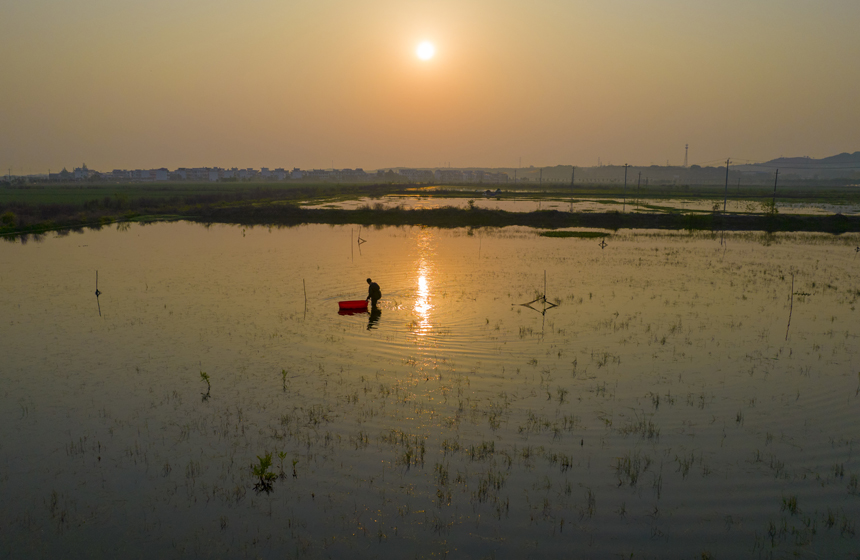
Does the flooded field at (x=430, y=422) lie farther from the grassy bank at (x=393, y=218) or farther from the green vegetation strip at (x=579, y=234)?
the grassy bank at (x=393, y=218)

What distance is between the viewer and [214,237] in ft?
126

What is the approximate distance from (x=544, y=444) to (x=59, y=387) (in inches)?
384

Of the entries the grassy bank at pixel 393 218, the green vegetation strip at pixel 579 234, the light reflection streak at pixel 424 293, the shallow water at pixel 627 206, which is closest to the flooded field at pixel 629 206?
the shallow water at pixel 627 206

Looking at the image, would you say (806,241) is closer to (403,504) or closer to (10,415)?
(403,504)

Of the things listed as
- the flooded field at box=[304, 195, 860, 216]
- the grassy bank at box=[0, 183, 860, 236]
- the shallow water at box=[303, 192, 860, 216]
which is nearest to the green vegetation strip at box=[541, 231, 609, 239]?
the grassy bank at box=[0, 183, 860, 236]

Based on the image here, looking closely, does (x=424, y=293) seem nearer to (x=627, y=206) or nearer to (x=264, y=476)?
(x=264, y=476)

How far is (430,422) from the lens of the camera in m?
9.78

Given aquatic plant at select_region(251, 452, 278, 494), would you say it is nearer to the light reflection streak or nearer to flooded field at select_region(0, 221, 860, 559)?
flooded field at select_region(0, 221, 860, 559)

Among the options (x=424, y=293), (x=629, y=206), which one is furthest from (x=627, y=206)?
(x=424, y=293)

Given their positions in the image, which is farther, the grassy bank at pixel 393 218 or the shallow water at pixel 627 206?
the shallow water at pixel 627 206

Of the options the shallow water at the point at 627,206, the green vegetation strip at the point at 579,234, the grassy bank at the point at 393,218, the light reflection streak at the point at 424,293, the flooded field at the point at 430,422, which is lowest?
the flooded field at the point at 430,422

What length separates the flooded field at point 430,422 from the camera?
6918mm

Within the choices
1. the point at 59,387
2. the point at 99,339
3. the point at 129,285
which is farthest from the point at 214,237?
the point at 59,387

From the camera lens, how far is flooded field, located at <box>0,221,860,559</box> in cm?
692
